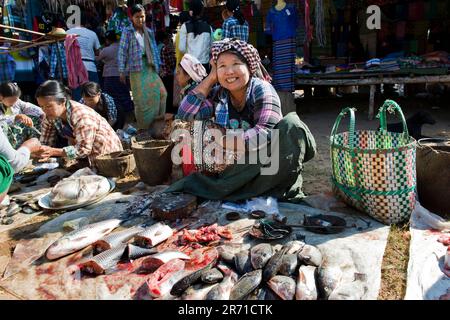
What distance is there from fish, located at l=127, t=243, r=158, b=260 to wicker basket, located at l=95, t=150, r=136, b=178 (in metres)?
1.64

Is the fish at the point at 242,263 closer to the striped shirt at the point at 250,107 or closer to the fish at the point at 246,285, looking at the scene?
the fish at the point at 246,285

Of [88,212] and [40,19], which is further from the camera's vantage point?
[40,19]

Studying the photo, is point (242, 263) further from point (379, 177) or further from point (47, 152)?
point (47, 152)

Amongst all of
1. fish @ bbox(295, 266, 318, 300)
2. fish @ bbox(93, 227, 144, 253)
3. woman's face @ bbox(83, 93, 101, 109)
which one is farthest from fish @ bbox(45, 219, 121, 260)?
woman's face @ bbox(83, 93, 101, 109)

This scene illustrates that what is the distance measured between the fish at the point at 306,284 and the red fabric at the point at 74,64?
18.1ft

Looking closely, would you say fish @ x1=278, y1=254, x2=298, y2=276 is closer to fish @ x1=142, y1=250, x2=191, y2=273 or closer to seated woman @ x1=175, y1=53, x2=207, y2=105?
fish @ x1=142, y1=250, x2=191, y2=273

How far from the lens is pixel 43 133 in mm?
4566

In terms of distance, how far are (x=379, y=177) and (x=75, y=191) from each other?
2582mm

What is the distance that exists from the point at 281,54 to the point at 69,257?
6052 millimetres

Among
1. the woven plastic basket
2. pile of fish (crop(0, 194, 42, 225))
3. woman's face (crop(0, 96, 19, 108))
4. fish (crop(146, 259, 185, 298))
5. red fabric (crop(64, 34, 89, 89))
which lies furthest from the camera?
red fabric (crop(64, 34, 89, 89))

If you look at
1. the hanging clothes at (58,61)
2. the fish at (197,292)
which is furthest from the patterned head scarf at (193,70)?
the hanging clothes at (58,61)

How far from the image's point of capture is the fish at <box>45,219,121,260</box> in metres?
2.67
